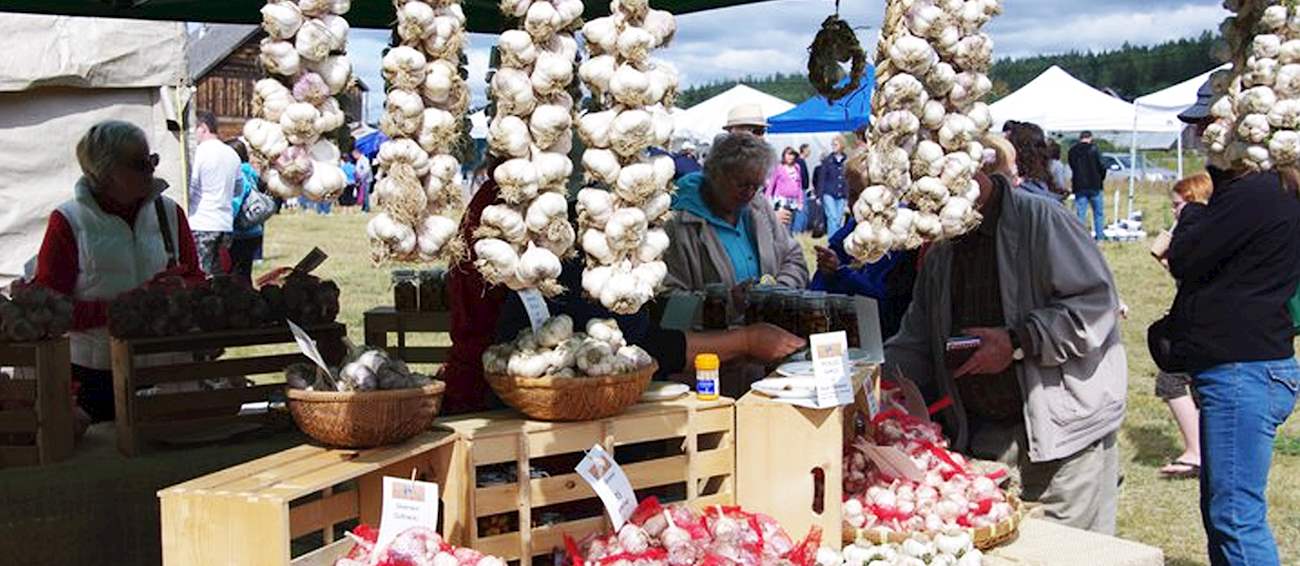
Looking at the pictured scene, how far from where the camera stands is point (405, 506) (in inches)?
80.4

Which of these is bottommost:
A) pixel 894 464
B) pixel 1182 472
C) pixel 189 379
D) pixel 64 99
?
pixel 1182 472

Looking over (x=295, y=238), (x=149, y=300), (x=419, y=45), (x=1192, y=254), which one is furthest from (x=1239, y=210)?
(x=295, y=238)

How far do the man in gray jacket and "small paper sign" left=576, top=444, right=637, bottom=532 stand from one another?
1366 millimetres

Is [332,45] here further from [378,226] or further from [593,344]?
[593,344]

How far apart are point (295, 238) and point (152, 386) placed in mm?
14773

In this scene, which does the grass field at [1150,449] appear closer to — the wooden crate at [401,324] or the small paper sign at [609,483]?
the wooden crate at [401,324]

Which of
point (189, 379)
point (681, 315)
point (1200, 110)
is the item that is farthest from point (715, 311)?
point (189, 379)

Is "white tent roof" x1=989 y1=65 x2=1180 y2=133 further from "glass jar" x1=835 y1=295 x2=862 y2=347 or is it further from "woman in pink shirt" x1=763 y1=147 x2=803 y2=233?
"glass jar" x1=835 y1=295 x2=862 y2=347

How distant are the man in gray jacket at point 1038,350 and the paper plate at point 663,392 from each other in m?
1.04

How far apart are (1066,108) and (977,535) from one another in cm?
1656

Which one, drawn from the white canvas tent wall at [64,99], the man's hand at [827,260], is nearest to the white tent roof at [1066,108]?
the white canvas tent wall at [64,99]

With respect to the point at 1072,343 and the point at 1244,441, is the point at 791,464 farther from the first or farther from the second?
the point at 1244,441

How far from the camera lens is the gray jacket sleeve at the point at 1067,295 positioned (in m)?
3.23

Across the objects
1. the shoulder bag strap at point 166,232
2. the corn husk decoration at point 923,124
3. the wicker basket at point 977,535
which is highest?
the corn husk decoration at point 923,124
